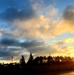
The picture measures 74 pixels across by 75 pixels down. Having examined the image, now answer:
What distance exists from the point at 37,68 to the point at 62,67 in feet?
69.1

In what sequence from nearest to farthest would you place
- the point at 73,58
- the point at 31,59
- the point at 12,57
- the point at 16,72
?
the point at 16,72, the point at 12,57, the point at 31,59, the point at 73,58

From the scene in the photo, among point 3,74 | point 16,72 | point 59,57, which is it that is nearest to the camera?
point 3,74

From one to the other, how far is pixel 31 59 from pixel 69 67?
21217 mm

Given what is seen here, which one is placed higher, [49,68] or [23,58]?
[23,58]

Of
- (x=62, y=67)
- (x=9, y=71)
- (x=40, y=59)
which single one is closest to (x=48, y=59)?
(x=40, y=59)

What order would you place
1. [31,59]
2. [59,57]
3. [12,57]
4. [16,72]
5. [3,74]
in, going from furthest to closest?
[59,57] < [31,59] < [12,57] < [16,72] < [3,74]

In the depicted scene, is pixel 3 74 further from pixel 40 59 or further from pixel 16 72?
pixel 40 59

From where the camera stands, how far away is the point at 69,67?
108 m

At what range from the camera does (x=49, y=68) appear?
94562 mm

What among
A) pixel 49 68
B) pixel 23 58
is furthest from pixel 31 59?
pixel 49 68

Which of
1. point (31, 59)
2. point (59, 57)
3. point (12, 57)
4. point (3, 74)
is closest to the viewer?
point (3, 74)

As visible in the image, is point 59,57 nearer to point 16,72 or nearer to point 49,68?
point 49,68

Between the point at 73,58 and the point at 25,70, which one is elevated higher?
the point at 73,58

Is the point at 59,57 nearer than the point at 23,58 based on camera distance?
No
